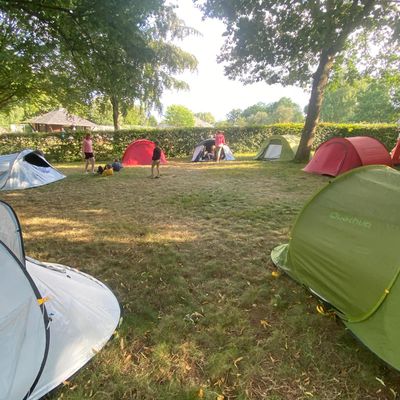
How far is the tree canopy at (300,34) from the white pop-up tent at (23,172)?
27.0 feet

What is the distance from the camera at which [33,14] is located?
21.7 ft

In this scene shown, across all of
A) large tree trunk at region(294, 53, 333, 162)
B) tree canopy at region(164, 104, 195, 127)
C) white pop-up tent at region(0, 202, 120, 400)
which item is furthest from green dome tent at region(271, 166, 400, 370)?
tree canopy at region(164, 104, 195, 127)

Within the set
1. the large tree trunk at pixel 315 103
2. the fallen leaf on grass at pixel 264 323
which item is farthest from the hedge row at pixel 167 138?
the fallen leaf on grass at pixel 264 323

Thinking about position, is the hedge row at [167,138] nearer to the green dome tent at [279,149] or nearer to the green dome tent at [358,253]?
the green dome tent at [279,149]

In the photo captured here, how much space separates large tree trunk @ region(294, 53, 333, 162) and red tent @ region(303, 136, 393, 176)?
9.17 feet

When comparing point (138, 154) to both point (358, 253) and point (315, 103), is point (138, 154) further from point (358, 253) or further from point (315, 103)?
point (358, 253)

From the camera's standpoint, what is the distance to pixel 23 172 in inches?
370

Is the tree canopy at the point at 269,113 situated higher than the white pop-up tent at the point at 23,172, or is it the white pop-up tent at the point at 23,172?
the tree canopy at the point at 269,113

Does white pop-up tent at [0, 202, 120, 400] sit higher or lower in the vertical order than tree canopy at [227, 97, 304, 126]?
lower

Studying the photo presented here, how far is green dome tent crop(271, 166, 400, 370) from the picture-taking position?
2422mm

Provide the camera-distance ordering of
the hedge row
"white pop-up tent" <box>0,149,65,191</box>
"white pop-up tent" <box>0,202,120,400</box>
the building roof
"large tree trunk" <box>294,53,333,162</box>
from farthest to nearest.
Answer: the building roof
the hedge row
"large tree trunk" <box>294,53,333,162</box>
"white pop-up tent" <box>0,149,65,191</box>
"white pop-up tent" <box>0,202,120,400</box>

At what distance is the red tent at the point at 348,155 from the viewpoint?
931cm

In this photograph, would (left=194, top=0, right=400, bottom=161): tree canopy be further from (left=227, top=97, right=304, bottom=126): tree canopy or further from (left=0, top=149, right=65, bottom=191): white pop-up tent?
(left=227, top=97, right=304, bottom=126): tree canopy

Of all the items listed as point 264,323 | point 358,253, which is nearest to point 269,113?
point 358,253
